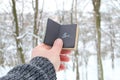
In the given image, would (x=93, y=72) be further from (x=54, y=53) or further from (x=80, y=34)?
(x=54, y=53)

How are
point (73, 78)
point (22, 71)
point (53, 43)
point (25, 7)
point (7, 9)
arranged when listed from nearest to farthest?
point (22, 71), point (53, 43), point (7, 9), point (25, 7), point (73, 78)

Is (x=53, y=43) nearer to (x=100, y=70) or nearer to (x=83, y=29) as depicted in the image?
(x=100, y=70)

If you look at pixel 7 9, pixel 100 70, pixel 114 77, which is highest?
pixel 7 9

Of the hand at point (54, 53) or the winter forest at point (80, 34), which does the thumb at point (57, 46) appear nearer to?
the hand at point (54, 53)

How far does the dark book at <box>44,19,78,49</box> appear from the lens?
1840mm

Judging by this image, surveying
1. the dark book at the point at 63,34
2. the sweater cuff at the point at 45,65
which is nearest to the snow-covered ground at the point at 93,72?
the dark book at the point at 63,34

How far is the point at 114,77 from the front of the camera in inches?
1112

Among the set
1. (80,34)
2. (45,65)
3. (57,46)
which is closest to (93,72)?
(80,34)

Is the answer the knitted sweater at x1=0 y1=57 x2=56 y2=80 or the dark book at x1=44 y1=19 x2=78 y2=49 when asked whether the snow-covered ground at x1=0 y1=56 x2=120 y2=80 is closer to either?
the dark book at x1=44 y1=19 x2=78 y2=49

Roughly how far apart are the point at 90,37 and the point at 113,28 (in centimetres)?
625

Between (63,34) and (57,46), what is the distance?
0.52 feet

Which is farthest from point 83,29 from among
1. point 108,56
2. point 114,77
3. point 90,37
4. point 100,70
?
point 100,70

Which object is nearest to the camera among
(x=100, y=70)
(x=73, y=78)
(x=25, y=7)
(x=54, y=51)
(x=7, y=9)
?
(x=54, y=51)

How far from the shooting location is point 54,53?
1658mm
